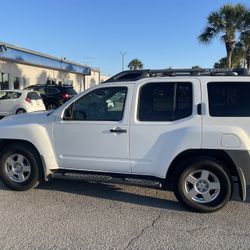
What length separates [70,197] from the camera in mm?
5879

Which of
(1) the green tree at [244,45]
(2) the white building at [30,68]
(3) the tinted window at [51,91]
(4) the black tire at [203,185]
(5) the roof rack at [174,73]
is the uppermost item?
(1) the green tree at [244,45]

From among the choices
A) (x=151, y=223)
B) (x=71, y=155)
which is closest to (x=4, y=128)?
(x=71, y=155)

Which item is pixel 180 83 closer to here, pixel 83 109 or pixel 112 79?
pixel 112 79

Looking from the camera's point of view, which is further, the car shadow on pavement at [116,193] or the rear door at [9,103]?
the rear door at [9,103]

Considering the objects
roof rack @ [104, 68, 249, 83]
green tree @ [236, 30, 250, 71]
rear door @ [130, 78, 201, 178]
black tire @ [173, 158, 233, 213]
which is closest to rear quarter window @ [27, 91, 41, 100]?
roof rack @ [104, 68, 249, 83]

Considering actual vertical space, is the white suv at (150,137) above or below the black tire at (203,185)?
above

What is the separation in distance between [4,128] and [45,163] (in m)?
0.90

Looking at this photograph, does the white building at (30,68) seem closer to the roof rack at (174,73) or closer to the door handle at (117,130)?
the roof rack at (174,73)

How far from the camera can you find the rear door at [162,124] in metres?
5.17

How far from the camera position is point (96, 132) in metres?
5.61

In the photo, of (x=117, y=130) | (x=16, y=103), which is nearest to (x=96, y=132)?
(x=117, y=130)

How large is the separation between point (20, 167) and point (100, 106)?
1666 mm

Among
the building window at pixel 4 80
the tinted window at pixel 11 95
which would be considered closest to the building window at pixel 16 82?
the building window at pixel 4 80

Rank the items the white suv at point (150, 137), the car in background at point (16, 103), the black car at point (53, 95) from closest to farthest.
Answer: the white suv at point (150, 137) < the car in background at point (16, 103) < the black car at point (53, 95)
